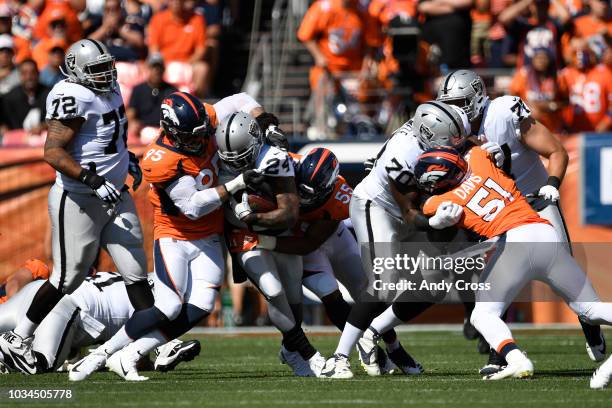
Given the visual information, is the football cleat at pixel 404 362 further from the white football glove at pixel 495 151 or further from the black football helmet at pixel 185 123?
the black football helmet at pixel 185 123

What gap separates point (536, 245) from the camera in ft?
23.8

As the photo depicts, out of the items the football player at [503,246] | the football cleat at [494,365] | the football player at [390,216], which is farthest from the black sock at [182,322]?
the football cleat at [494,365]

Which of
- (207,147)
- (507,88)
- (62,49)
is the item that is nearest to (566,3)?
(507,88)

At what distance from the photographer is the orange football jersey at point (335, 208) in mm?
8312

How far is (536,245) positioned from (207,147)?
7.32ft

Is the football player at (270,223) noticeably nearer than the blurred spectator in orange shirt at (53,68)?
Yes

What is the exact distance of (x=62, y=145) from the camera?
8211mm

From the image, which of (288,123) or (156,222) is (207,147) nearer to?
(156,222)

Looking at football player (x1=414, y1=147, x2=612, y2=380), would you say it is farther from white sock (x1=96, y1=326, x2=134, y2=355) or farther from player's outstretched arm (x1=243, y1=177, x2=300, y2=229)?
white sock (x1=96, y1=326, x2=134, y2=355)

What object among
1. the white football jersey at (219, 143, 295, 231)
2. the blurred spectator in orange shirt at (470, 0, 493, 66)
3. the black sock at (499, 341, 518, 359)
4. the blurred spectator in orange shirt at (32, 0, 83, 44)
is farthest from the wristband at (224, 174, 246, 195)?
the blurred spectator in orange shirt at (470, 0, 493, 66)

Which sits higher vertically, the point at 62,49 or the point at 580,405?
the point at 62,49

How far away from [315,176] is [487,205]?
4.05ft

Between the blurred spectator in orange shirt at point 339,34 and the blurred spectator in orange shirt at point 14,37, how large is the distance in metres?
3.27

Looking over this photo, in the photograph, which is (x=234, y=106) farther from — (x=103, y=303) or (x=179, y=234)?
(x=103, y=303)
